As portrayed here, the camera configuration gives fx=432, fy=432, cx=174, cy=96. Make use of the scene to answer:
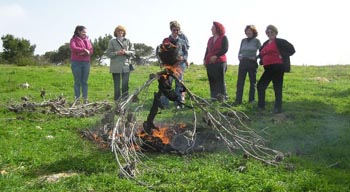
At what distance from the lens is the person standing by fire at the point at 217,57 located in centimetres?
992

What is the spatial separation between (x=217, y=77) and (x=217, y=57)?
503mm

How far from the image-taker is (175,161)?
18.8 feet

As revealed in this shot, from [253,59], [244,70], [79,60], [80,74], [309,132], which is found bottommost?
[309,132]

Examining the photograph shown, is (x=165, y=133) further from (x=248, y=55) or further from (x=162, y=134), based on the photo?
(x=248, y=55)

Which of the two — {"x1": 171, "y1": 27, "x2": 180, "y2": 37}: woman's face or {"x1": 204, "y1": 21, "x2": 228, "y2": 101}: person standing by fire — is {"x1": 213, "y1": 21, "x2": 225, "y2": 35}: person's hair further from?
{"x1": 171, "y1": 27, "x2": 180, "y2": 37}: woman's face

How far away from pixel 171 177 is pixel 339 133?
12.4 feet

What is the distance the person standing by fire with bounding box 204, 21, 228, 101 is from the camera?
992cm

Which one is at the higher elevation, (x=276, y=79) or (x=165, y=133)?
(x=276, y=79)

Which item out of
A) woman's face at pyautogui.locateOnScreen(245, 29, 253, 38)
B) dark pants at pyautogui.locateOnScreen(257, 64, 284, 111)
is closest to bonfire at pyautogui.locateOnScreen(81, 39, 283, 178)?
dark pants at pyautogui.locateOnScreen(257, 64, 284, 111)

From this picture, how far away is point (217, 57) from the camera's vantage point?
997 cm

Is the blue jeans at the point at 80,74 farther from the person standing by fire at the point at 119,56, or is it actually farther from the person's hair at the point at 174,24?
the person's hair at the point at 174,24

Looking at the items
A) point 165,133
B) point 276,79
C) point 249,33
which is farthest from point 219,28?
point 165,133

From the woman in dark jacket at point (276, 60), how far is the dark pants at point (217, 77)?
104cm

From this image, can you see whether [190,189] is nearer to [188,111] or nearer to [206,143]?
[206,143]
